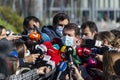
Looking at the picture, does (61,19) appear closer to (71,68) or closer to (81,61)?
(81,61)

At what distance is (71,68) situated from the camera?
5.12m

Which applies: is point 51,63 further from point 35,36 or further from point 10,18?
point 10,18

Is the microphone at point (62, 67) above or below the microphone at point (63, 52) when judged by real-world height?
below

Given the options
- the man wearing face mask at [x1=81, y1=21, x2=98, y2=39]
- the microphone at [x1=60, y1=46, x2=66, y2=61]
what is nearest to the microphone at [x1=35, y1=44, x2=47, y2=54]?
the microphone at [x1=60, y1=46, x2=66, y2=61]

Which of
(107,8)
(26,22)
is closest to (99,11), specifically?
(107,8)

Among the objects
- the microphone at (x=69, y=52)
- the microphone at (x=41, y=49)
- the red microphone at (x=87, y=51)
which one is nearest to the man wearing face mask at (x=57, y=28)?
the microphone at (x=41, y=49)

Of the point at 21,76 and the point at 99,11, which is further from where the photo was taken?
the point at 99,11

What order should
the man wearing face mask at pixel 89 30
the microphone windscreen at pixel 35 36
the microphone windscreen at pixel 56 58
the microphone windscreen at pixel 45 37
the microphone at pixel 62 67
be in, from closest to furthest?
the microphone at pixel 62 67
the microphone windscreen at pixel 56 58
the microphone windscreen at pixel 35 36
the microphone windscreen at pixel 45 37
the man wearing face mask at pixel 89 30

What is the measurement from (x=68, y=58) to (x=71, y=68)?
0.46ft

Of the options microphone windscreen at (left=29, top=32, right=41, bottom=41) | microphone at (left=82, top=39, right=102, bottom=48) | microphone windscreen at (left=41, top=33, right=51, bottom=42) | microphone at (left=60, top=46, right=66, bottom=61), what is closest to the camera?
microphone at (left=60, top=46, right=66, bottom=61)

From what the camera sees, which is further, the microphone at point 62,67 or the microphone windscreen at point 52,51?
the microphone windscreen at point 52,51

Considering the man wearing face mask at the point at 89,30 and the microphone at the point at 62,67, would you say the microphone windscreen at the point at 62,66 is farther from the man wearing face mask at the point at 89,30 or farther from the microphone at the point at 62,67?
the man wearing face mask at the point at 89,30

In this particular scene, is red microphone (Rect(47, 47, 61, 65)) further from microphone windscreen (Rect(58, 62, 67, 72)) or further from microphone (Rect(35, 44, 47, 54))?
microphone windscreen (Rect(58, 62, 67, 72))

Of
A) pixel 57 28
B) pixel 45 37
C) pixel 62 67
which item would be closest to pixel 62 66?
pixel 62 67
